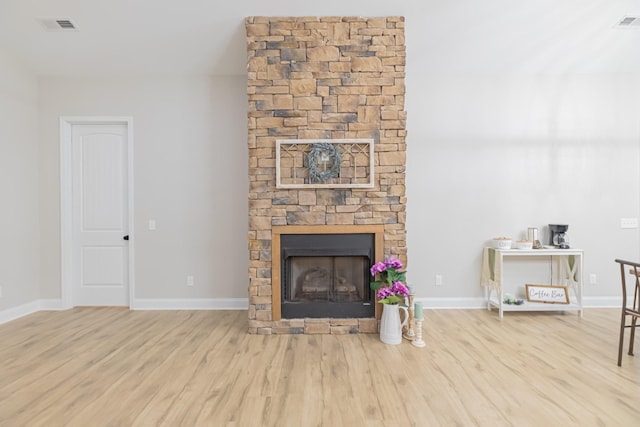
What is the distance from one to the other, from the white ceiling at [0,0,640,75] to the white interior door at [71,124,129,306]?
0.79m

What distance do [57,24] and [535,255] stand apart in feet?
19.3

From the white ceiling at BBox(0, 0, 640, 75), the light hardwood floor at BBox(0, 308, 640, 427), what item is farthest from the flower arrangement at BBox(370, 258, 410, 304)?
the white ceiling at BBox(0, 0, 640, 75)

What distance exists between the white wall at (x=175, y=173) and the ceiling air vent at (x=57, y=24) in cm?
71

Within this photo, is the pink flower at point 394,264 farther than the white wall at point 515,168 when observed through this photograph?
No

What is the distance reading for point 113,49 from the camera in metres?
3.69

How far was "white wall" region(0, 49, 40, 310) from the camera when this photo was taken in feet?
12.2

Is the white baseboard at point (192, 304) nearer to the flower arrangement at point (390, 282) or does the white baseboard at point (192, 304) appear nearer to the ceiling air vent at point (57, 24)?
the flower arrangement at point (390, 282)

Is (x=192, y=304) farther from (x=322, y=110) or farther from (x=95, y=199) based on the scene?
(x=322, y=110)

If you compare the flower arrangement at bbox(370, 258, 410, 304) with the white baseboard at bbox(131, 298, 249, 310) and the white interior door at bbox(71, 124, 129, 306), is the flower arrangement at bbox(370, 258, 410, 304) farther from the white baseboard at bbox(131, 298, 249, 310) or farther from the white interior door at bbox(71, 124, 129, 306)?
the white interior door at bbox(71, 124, 129, 306)

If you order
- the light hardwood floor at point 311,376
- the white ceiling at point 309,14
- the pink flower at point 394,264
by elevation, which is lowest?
the light hardwood floor at point 311,376

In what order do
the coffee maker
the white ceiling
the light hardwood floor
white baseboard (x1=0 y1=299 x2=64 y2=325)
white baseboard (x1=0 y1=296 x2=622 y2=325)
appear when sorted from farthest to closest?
white baseboard (x1=0 y1=296 x2=622 y2=325)
the coffee maker
white baseboard (x1=0 y1=299 x2=64 y2=325)
the white ceiling
the light hardwood floor

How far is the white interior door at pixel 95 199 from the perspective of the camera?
165 inches

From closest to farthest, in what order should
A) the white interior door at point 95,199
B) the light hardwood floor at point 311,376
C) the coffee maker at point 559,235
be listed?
the light hardwood floor at point 311,376 → the coffee maker at point 559,235 → the white interior door at point 95,199

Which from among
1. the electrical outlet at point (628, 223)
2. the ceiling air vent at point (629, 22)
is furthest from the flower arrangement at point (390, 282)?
the ceiling air vent at point (629, 22)
